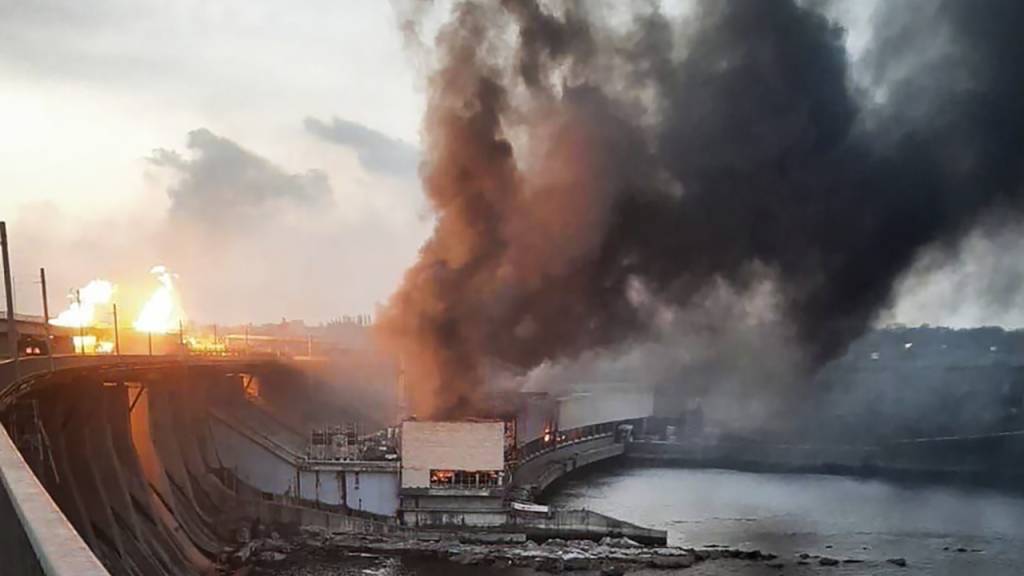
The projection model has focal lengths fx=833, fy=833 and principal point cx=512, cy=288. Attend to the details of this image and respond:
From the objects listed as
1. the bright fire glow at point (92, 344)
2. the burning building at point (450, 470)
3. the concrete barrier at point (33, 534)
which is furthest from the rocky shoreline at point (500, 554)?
the concrete barrier at point (33, 534)

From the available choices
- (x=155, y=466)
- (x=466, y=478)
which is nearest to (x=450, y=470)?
(x=466, y=478)

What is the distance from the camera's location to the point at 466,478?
137 ft

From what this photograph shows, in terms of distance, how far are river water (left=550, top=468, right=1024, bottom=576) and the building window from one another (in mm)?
9192

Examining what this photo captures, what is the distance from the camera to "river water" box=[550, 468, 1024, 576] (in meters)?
37.8

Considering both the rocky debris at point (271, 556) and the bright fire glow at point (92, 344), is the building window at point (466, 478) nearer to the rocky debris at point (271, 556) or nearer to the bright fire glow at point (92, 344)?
the rocky debris at point (271, 556)

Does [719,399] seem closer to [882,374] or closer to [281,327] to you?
[882,374]

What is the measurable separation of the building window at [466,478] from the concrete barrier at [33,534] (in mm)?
34242

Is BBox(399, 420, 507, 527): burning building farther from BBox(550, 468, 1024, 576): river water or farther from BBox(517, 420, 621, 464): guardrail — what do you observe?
BBox(517, 420, 621, 464): guardrail

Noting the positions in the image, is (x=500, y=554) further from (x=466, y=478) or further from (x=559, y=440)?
(x=559, y=440)

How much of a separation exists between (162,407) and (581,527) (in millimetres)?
21168

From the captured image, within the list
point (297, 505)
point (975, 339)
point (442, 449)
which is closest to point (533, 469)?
point (442, 449)

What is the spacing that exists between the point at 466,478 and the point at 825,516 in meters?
21.3

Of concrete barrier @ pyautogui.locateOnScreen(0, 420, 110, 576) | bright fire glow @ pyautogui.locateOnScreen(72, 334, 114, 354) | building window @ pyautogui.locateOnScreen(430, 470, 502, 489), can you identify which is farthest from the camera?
bright fire glow @ pyautogui.locateOnScreen(72, 334, 114, 354)

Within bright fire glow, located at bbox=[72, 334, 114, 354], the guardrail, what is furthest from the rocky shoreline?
bright fire glow, located at bbox=[72, 334, 114, 354]
